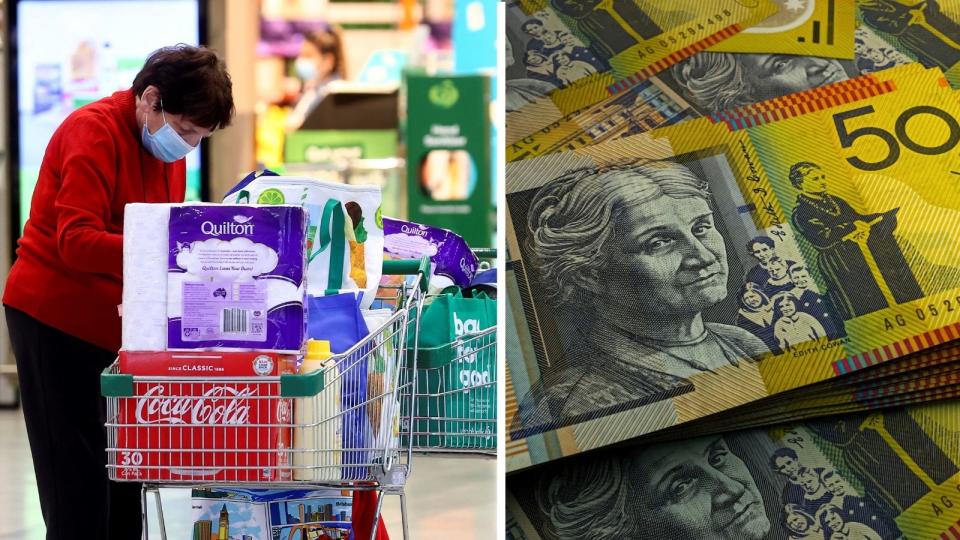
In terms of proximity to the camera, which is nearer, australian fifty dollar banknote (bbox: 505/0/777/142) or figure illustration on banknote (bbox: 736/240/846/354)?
figure illustration on banknote (bbox: 736/240/846/354)

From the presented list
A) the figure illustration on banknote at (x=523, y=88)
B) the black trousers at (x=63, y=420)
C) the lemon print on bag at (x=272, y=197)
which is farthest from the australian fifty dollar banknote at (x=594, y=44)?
the black trousers at (x=63, y=420)

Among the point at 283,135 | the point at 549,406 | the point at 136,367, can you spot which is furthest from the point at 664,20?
the point at 283,135

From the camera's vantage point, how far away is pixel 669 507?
1.56m

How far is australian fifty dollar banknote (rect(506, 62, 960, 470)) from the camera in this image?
148 cm

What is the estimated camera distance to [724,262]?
1550 millimetres

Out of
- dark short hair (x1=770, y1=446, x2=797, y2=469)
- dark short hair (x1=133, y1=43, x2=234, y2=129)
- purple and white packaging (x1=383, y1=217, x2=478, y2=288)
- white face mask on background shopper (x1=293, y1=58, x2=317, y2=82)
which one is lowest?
dark short hair (x1=770, y1=446, x2=797, y2=469)

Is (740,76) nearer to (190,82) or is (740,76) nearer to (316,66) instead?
(190,82)

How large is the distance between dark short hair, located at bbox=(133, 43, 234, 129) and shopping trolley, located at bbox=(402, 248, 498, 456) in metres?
0.68

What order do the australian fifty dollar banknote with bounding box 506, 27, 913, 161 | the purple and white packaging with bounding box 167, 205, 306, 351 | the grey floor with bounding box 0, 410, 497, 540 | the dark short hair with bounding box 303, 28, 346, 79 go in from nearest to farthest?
1. the australian fifty dollar banknote with bounding box 506, 27, 913, 161
2. the purple and white packaging with bounding box 167, 205, 306, 351
3. the grey floor with bounding box 0, 410, 497, 540
4. the dark short hair with bounding box 303, 28, 346, 79

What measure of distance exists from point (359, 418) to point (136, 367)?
0.38 m

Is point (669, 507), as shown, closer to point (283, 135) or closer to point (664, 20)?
point (664, 20)

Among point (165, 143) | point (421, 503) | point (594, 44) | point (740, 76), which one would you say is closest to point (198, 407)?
point (165, 143)

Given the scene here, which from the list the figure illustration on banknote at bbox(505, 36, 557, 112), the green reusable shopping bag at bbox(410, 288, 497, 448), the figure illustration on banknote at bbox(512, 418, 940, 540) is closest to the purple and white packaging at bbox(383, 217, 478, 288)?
the green reusable shopping bag at bbox(410, 288, 497, 448)

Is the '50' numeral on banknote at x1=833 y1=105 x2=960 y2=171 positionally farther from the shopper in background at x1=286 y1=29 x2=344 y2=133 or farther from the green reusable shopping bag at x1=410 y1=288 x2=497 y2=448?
the shopper in background at x1=286 y1=29 x2=344 y2=133
